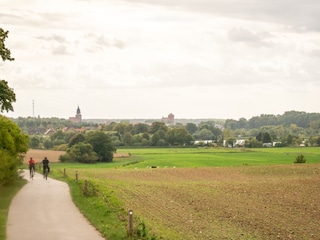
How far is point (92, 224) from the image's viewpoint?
22.2 meters

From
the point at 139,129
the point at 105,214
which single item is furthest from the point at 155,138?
the point at 105,214

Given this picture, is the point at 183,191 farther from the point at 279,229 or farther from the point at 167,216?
the point at 279,229

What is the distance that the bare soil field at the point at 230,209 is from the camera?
23.1 meters

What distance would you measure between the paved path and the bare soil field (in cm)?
250

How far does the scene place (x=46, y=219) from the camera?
23359 millimetres

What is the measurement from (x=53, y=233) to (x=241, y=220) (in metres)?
9.54

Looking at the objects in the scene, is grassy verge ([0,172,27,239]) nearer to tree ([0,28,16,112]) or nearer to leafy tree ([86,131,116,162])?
tree ([0,28,16,112])

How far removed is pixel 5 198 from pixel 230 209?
1115 cm

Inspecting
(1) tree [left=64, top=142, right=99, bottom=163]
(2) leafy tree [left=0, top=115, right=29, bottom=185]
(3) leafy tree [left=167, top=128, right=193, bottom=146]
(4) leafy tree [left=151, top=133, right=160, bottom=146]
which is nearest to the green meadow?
(1) tree [left=64, top=142, right=99, bottom=163]

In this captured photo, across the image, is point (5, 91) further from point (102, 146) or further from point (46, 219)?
point (102, 146)

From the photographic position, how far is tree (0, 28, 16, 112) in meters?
27.3

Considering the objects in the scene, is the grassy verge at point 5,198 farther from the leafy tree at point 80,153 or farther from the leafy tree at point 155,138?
the leafy tree at point 155,138

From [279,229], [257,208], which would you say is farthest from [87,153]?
[279,229]

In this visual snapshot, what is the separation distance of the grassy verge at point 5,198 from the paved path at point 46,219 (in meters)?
0.20
